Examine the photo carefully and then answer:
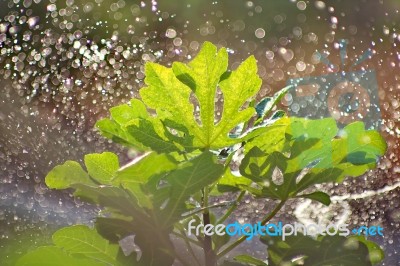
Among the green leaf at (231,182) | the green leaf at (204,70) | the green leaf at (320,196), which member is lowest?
the green leaf at (231,182)

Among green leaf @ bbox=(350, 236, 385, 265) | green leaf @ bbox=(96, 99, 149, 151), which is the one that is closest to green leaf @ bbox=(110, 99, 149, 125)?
green leaf @ bbox=(96, 99, 149, 151)

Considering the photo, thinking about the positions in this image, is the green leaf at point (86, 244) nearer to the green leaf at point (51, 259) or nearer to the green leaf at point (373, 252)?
the green leaf at point (51, 259)

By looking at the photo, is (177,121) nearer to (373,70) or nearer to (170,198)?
(170,198)

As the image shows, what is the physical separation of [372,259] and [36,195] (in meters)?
0.39

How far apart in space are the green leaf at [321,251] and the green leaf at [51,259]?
0.25 feet

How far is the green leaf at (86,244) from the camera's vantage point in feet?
0.72

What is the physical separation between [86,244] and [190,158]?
57 mm

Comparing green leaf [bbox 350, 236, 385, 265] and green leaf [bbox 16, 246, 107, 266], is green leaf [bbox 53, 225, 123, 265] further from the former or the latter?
green leaf [bbox 350, 236, 385, 265]

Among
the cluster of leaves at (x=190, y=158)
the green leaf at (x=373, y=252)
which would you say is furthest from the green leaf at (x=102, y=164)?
the green leaf at (x=373, y=252)

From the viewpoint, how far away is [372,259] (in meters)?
0.23

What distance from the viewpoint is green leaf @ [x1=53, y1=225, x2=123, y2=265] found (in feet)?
0.72

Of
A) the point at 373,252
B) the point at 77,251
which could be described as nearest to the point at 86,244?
the point at 77,251

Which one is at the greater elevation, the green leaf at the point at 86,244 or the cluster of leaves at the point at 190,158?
the cluster of leaves at the point at 190,158

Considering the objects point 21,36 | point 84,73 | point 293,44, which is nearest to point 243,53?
point 293,44
